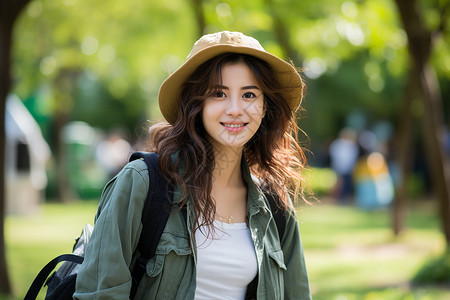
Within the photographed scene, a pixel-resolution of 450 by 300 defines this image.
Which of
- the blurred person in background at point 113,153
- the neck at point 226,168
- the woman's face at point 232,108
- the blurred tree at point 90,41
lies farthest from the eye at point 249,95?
the blurred person in background at point 113,153

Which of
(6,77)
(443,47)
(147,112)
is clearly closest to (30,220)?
(6,77)

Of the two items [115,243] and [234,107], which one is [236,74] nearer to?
[234,107]

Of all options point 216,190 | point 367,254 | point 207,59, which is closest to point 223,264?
point 216,190

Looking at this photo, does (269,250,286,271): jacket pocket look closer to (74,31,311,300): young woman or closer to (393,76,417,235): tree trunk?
(74,31,311,300): young woman

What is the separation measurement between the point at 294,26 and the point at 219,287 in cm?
959

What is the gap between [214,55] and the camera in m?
2.61

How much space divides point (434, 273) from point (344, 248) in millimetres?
3293

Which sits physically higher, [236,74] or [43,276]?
[236,74]

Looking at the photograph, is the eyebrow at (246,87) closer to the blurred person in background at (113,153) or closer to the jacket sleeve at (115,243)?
the jacket sleeve at (115,243)

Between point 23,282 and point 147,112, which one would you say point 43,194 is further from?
point 23,282

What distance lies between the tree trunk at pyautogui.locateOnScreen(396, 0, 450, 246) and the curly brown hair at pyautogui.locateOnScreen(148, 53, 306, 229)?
647cm

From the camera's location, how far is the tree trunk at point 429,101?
8781 millimetres

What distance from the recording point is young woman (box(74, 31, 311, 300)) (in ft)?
7.59

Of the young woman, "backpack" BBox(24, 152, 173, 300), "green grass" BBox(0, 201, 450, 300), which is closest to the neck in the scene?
the young woman
